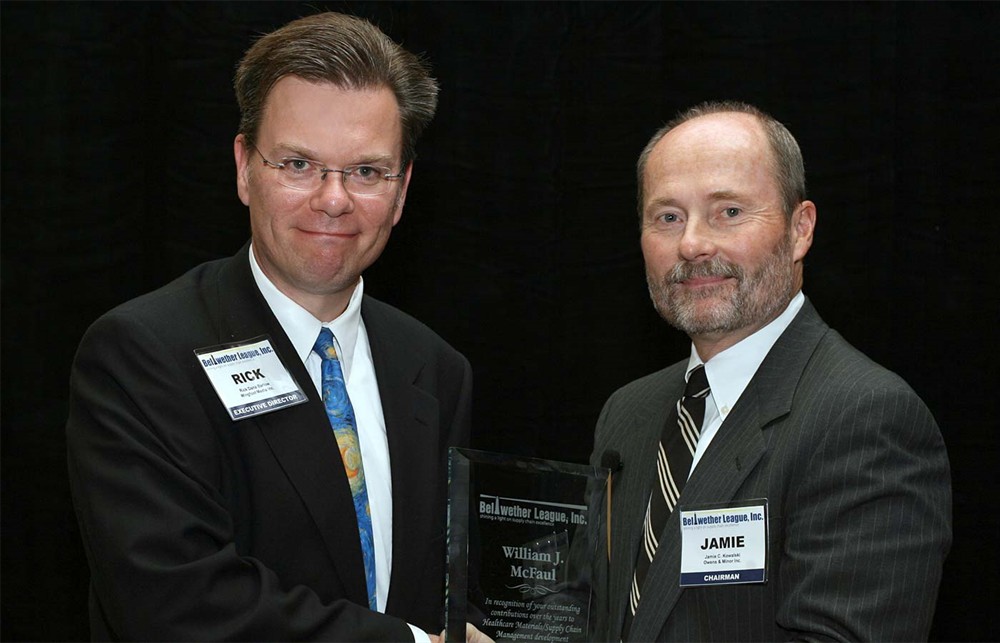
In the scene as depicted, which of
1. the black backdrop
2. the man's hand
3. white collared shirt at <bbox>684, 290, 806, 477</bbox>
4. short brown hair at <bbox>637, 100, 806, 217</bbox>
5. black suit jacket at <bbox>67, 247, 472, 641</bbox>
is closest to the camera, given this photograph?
black suit jacket at <bbox>67, 247, 472, 641</bbox>

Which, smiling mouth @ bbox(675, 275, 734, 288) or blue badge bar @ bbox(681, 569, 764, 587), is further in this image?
smiling mouth @ bbox(675, 275, 734, 288)

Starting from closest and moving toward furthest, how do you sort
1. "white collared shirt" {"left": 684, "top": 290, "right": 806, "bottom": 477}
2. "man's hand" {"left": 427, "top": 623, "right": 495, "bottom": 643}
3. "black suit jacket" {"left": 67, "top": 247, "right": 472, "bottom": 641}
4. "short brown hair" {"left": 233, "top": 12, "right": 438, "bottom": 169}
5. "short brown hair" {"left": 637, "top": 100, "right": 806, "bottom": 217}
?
"black suit jacket" {"left": 67, "top": 247, "right": 472, "bottom": 641}
"man's hand" {"left": 427, "top": 623, "right": 495, "bottom": 643}
"short brown hair" {"left": 233, "top": 12, "right": 438, "bottom": 169}
"white collared shirt" {"left": 684, "top": 290, "right": 806, "bottom": 477}
"short brown hair" {"left": 637, "top": 100, "right": 806, "bottom": 217}

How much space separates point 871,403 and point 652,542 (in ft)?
2.05

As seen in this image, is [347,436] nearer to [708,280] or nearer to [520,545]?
[520,545]

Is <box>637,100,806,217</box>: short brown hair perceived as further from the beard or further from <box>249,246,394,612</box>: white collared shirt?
<box>249,246,394,612</box>: white collared shirt

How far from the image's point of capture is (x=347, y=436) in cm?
258

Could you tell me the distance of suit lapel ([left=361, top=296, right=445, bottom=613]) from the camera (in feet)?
8.44

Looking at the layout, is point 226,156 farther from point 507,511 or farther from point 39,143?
point 507,511

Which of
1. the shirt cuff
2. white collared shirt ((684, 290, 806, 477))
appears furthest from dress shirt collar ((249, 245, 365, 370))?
white collared shirt ((684, 290, 806, 477))

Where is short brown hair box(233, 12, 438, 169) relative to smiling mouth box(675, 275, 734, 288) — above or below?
above

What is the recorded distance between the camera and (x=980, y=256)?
3859 millimetres

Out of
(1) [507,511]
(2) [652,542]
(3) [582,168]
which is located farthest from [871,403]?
(3) [582,168]

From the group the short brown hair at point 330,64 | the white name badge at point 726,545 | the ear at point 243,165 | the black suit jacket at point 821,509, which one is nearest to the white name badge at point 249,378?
the ear at point 243,165

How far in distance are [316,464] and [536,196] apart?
6.37 ft
